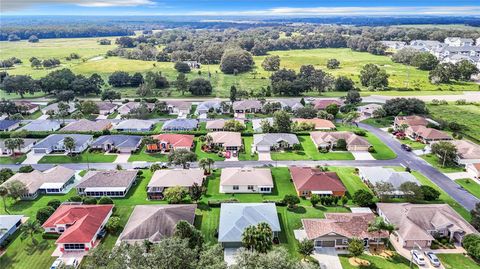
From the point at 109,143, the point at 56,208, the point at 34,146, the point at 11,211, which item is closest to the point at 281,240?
the point at 56,208

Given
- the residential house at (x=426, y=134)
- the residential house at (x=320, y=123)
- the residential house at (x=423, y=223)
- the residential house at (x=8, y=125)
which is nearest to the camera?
the residential house at (x=423, y=223)

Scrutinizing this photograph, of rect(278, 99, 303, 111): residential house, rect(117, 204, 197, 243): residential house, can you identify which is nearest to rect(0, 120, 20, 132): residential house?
Result: rect(117, 204, 197, 243): residential house

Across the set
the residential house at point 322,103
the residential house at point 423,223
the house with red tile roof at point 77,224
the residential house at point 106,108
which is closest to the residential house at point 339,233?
the residential house at point 423,223

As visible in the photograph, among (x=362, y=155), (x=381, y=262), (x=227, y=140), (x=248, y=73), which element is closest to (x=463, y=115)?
(x=362, y=155)

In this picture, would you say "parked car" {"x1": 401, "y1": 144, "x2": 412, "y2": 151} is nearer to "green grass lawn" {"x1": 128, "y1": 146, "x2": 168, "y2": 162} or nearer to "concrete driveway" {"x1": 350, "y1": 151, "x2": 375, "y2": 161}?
"concrete driveway" {"x1": 350, "y1": 151, "x2": 375, "y2": 161}

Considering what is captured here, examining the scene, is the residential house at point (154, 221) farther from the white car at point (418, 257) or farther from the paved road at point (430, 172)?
the paved road at point (430, 172)

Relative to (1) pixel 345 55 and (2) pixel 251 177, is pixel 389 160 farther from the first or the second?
(1) pixel 345 55

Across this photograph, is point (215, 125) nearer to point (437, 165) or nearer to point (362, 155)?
point (362, 155)
